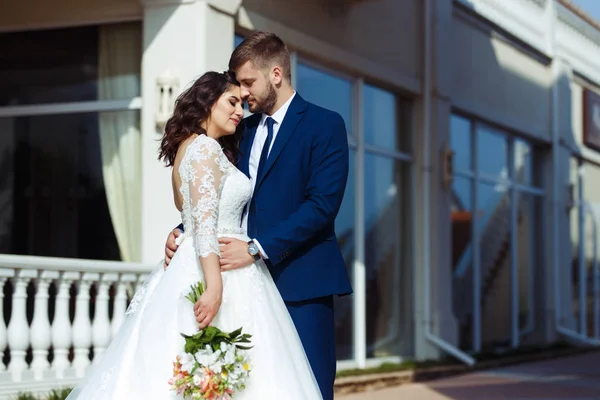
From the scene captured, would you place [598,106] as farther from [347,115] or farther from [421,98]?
[347,115]

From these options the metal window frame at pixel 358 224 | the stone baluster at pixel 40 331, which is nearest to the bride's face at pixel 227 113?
the stone baluster at pixel 40 331

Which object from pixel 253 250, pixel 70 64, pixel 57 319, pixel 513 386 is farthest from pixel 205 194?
pixel 513 386

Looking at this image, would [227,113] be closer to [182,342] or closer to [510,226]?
[182,342]

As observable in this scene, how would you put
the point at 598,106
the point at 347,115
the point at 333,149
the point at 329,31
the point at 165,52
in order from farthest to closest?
the point at 598,106, the point at 347,115, the point at 329,31, the point at 165,52, the point at 333,149

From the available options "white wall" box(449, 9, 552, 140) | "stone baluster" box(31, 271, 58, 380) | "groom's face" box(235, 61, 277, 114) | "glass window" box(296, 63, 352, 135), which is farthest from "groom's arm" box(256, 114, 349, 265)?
"white wall" box(449, 9, 552, 140)

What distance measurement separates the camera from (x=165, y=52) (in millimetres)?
7277

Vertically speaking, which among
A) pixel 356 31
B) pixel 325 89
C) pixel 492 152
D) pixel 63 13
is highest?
pixel 356 31

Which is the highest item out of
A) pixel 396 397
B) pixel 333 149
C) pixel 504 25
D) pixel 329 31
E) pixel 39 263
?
pixel 504 25

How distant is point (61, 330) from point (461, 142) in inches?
261

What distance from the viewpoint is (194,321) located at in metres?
3.47

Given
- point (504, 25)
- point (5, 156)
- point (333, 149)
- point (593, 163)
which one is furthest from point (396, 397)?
point (593, 163)

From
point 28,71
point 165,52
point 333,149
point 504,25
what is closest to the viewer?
point 333,149

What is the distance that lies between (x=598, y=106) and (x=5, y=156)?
1087cm

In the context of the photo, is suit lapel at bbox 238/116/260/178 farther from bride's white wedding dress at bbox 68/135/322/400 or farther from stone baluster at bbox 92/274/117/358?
stone baluster at bbox 92/274/117/358
